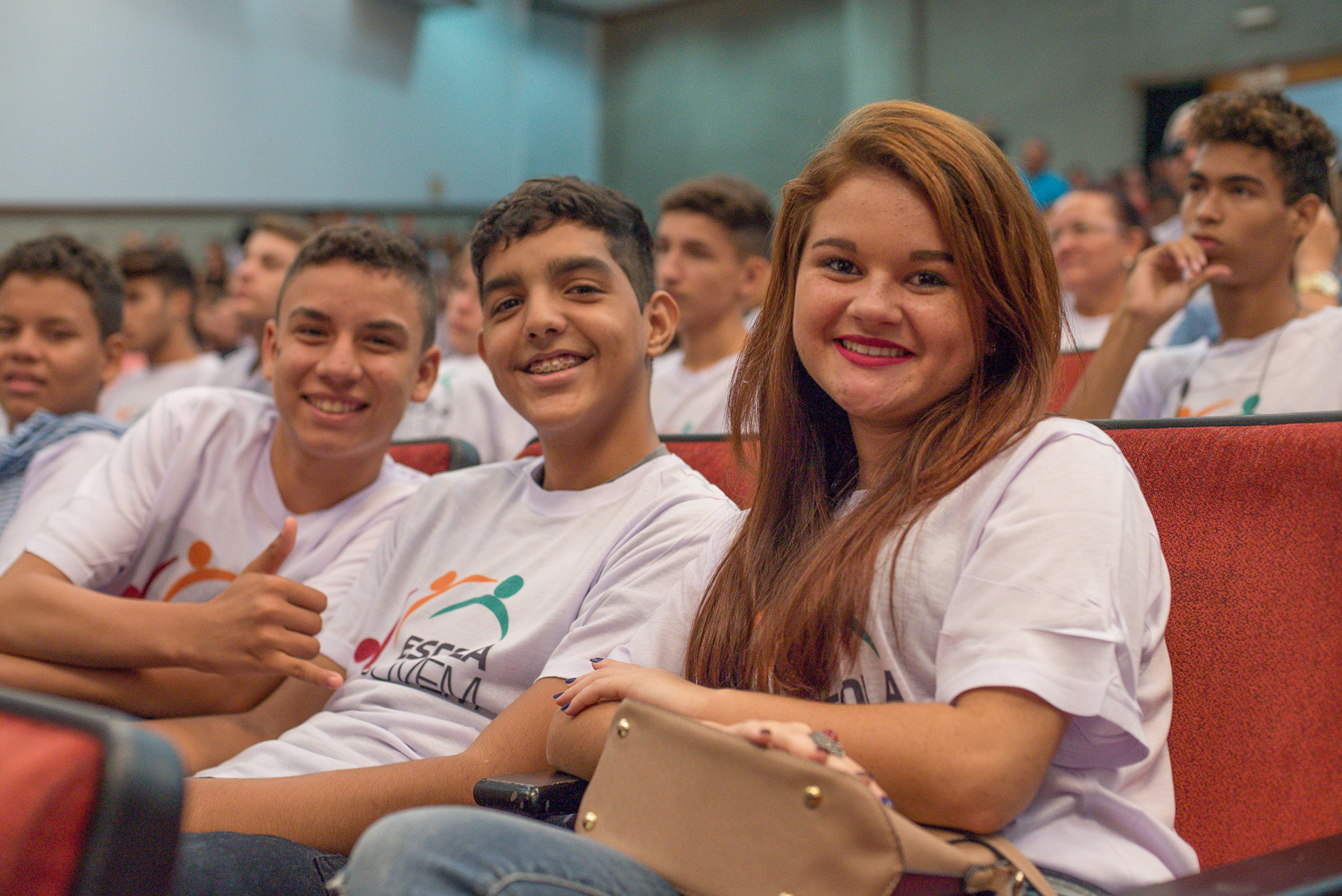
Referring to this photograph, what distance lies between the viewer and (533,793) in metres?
1.13

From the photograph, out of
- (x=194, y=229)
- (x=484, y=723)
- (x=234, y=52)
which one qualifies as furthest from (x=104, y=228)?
(x=484, y=723)

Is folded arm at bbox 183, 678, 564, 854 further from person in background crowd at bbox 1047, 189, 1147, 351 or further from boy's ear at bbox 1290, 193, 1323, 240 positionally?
person in background crowd at bbox 1047, 189, 1147, 351

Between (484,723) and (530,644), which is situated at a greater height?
(530,644)

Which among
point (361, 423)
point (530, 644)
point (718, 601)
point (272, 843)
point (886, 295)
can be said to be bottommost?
point (272, 843)

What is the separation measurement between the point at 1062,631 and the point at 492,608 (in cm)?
82

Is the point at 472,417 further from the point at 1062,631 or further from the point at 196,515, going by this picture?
the point at 1062,631

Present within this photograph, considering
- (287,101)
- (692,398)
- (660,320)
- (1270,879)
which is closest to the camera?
(1270,879)

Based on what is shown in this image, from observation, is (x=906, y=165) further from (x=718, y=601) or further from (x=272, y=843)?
(x=272, y=843)

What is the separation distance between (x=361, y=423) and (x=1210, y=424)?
4.28 feet

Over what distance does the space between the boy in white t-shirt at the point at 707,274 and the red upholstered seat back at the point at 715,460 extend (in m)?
1.49

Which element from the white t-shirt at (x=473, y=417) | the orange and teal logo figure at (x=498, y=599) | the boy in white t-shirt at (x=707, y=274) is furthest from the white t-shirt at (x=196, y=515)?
the boy in white t-shirt at (x=707, y=274)

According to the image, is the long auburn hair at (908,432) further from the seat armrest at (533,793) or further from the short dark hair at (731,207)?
the short dark hair at (731,207)

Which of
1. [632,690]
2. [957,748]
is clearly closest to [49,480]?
[632,690]

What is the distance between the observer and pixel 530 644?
1.47 metres
